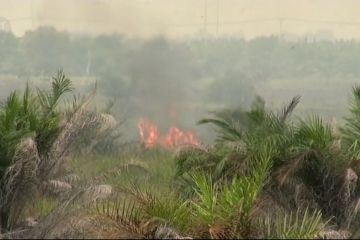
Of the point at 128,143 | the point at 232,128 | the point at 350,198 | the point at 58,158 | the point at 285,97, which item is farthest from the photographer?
the point at 285,97

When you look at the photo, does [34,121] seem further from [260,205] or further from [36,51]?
[36,51]

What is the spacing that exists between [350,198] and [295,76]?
5.90 meters

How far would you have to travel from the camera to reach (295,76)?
12.6 metres

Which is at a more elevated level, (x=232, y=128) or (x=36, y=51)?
(x=36, y=51)

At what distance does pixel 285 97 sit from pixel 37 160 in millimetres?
6360

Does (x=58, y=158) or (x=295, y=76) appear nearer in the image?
(x=58, y=158)

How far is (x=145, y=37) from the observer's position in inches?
495

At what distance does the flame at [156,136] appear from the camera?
1133 centimetres

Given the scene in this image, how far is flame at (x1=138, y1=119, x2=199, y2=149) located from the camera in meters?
11.3

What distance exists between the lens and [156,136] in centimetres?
1155

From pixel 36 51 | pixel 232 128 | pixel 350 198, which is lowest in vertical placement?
pixel 350 198

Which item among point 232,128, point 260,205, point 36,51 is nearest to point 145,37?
point 36,51

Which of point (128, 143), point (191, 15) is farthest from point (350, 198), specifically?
point (191, 15)

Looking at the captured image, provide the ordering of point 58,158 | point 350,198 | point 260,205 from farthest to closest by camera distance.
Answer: point 58,158 < point 350,198 < point 260,205
